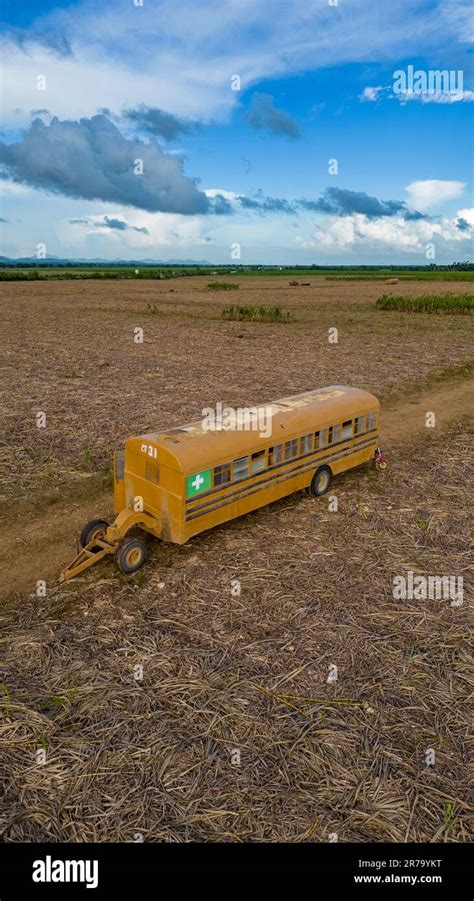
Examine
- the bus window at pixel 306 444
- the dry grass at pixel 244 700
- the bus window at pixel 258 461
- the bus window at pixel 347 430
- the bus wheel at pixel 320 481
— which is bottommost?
the dry grass at pixel 244 700

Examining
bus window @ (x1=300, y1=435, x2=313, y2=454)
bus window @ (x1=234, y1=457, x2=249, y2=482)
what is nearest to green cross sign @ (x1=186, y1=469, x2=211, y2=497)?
bus window @ (x1=234, y1=457, x2=249, y2=482)

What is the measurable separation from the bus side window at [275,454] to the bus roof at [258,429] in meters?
0.13

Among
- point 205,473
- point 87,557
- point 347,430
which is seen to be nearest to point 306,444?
point 347,430

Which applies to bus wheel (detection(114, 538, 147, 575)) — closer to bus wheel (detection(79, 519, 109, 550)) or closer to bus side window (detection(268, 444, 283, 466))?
bus wheel (detection(79, 519, 109, 550))

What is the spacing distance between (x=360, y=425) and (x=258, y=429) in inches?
140

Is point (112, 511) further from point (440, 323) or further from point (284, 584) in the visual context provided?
point (440, 323)

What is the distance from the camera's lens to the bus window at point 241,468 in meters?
9.62

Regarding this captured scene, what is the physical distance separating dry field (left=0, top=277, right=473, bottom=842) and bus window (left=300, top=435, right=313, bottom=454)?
128 centimetres

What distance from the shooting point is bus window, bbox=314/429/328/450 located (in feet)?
37.2

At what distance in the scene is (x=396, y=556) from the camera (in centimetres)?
944

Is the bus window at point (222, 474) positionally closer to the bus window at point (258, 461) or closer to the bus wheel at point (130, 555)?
the bus window at point (258, 461)

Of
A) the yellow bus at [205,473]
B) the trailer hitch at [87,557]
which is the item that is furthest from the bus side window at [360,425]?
the trailer hitch at [87,557]

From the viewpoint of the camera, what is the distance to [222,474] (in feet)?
Result: 30.7

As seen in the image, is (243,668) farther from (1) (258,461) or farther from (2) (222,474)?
(1) (258,461)
